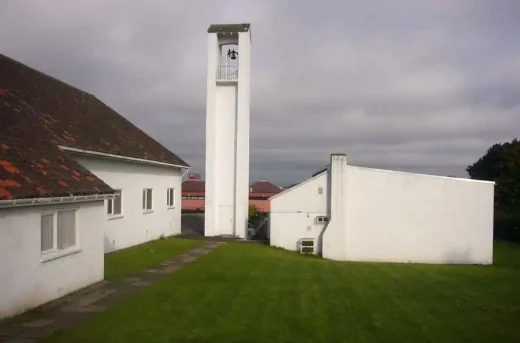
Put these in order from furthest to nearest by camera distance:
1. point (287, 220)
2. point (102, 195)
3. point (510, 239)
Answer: point (510, 239) → point (287, 220) → point (102, 195)

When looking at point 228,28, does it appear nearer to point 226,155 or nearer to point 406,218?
point 226,155

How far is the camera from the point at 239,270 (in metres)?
14.4

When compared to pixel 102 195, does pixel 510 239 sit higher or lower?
lower

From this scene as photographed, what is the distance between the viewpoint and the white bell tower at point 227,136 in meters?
26.5

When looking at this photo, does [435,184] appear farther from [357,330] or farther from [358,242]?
[357,330]

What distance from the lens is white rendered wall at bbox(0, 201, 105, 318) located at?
8.09m

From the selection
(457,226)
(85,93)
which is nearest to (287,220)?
(457,226)

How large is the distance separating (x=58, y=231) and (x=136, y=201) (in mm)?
10878

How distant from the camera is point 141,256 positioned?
17.3 meters

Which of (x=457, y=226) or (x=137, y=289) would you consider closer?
(x=137, y=289)

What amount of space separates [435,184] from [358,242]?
13.9ft

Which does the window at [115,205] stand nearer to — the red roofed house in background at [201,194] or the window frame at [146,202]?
the window frame at [146,202]

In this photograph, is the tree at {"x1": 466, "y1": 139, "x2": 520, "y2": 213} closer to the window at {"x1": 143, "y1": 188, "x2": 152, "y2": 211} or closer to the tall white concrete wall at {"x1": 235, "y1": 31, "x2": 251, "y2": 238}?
the tall white concrete wall at {"x1": 235, "y1": 31, "x2": 251, "y2": 238}

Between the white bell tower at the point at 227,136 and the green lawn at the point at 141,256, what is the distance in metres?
4.00
